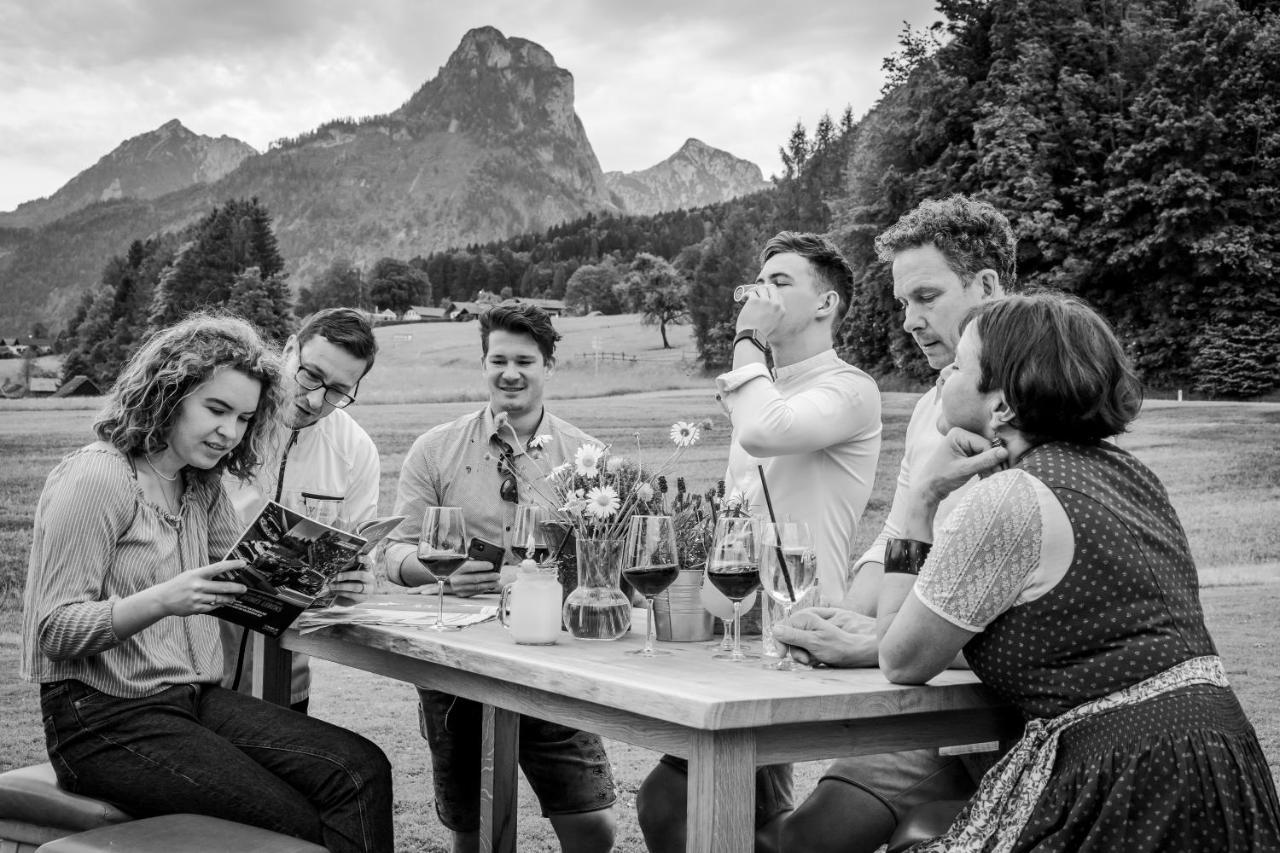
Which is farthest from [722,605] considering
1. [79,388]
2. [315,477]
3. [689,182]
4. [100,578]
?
[689,182]

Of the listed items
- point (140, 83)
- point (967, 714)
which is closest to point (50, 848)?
point (967, 714)

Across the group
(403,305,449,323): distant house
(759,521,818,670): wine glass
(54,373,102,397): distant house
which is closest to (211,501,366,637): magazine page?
(759,521,818,670): wine glass

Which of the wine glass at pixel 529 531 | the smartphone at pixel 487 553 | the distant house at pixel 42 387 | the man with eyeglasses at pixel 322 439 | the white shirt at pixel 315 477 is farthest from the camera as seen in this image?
the distant house at pixel 42 387

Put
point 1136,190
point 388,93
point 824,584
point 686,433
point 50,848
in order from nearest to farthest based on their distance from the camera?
point 50,848
point 686,433
point 824,584
point 388,93
point 1136,190

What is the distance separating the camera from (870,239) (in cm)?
1667

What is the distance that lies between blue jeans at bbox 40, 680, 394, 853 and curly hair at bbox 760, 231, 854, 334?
1.54m

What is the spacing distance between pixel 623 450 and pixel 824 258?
654cm

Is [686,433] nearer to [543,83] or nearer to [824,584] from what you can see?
[824,584]

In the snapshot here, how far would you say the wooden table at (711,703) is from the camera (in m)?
1.55

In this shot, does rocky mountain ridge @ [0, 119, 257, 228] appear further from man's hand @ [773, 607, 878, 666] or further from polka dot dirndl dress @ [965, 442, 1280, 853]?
polka dot dirndl dress @ [965, 442, 1280, 853]

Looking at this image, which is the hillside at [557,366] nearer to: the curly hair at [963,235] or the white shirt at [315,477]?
the white shirt at [315,477]

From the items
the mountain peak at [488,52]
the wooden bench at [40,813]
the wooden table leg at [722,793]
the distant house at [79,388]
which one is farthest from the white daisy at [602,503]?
the mountain peak at [488,52]

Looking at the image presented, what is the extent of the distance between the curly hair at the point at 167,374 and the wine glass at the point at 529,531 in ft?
2.28

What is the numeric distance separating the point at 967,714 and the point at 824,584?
74 cm
